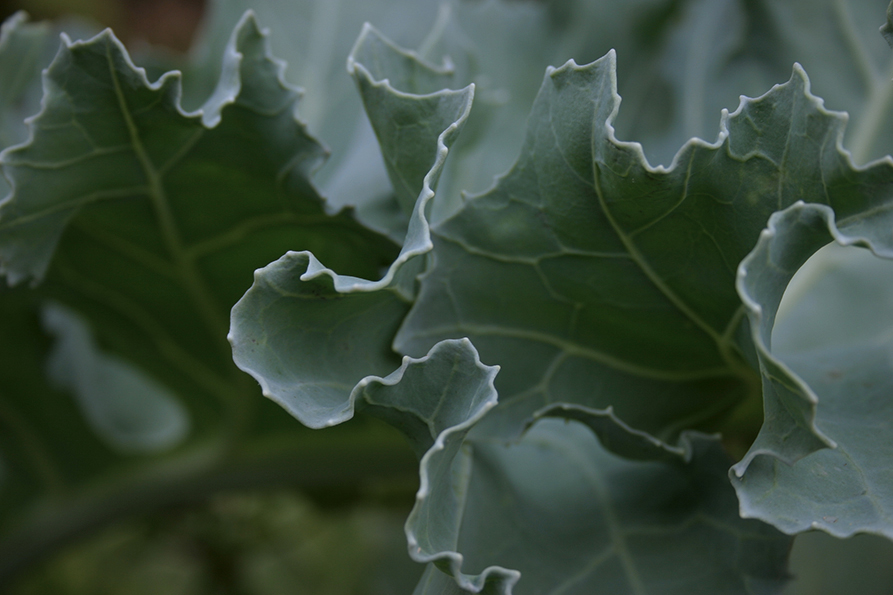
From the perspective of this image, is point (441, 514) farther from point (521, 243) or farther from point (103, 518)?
point (103, 518)

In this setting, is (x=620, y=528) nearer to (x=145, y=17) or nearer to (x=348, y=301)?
(x=348, y=301)

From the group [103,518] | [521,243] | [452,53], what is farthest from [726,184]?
[103,518]

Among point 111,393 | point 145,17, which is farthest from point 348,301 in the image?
point 145,17

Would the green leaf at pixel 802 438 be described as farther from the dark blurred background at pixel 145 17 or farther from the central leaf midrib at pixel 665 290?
the dark blurred background at pixel 145 17

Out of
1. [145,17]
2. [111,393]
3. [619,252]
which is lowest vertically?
[111,393]

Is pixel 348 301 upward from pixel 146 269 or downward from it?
upward

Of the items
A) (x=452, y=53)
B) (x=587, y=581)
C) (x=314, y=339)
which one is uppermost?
(x=452, y=53)
